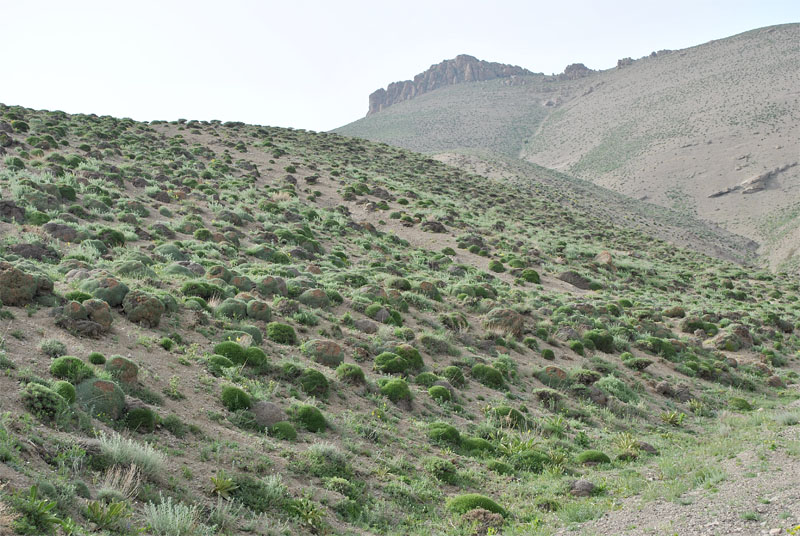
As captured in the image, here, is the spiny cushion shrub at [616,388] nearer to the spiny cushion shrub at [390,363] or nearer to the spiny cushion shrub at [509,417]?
the spiny cushion shrub at [509,417]

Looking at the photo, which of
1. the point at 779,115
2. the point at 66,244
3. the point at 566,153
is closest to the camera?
the point at 66,244

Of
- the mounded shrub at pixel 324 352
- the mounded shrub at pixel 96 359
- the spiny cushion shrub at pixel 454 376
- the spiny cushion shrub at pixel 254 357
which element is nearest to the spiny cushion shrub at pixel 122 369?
the mounded shrub at pixel 96 359

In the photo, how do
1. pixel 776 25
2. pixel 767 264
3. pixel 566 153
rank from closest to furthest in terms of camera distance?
1. pixel 767 264
2. pixel 566 153
3. pixel 776 25

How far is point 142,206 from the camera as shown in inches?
1059

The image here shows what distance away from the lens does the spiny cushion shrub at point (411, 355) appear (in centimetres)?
1628

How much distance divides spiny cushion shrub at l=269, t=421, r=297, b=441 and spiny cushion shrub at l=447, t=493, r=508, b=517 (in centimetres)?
311

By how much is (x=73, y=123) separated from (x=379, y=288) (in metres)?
38.9

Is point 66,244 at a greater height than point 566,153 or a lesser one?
lesser

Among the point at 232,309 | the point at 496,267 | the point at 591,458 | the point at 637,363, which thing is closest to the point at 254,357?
the point at 232,309

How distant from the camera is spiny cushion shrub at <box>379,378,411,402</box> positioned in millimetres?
13992

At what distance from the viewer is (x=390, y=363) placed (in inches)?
616

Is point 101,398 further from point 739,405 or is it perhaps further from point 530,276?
point 530,276

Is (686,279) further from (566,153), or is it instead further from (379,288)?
(566,153)

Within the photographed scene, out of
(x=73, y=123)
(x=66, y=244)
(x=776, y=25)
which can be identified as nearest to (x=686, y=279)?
(x=66, y=244)
